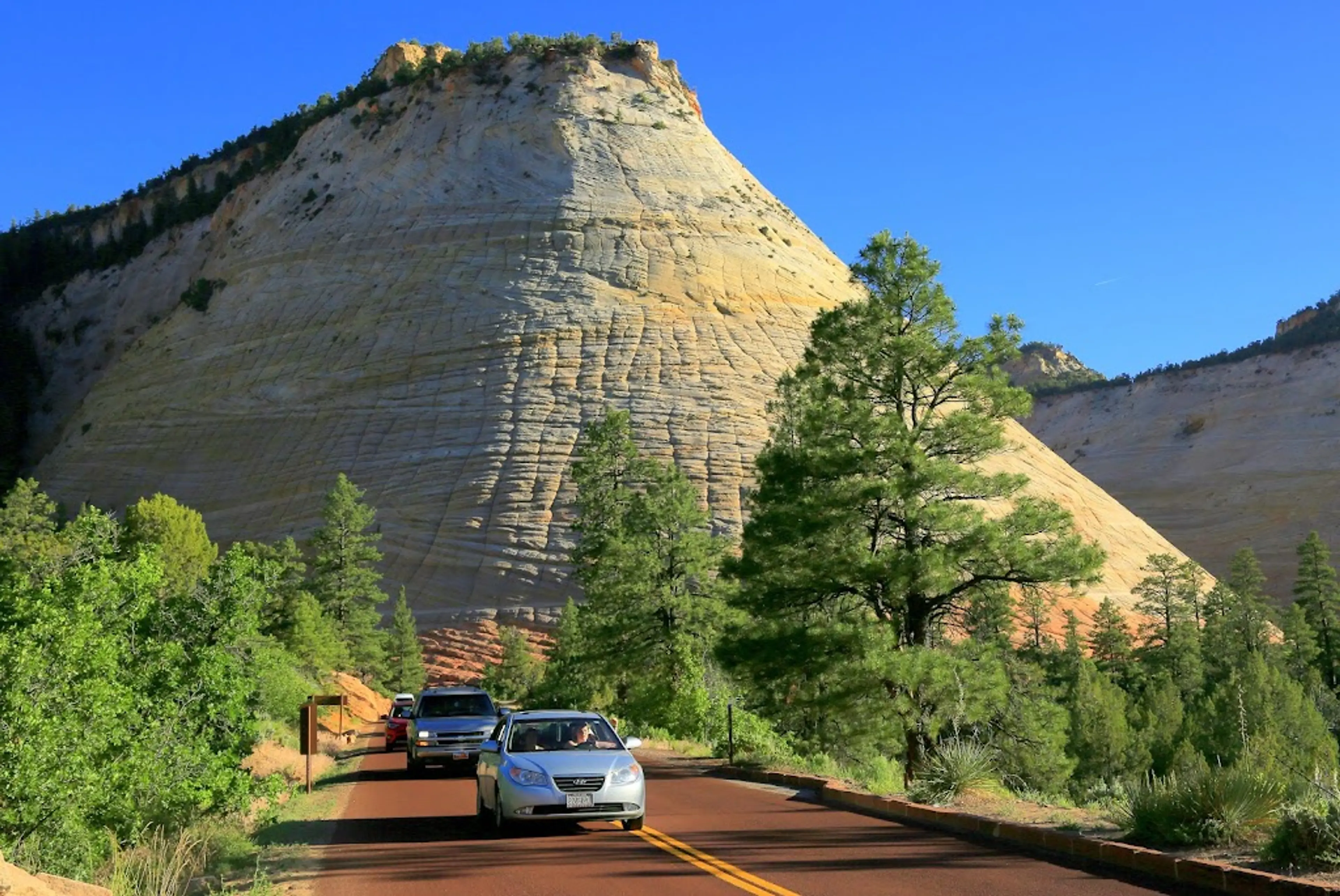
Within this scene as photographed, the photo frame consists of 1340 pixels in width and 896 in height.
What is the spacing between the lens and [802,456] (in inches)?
957

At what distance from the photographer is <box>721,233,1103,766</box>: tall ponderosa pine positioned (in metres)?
22.7

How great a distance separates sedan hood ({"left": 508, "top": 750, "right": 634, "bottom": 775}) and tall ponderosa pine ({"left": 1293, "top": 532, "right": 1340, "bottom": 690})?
65156mm

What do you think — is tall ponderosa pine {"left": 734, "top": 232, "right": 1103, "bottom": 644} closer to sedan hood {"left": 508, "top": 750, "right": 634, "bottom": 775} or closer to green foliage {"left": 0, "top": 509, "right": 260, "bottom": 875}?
sedan hood {"left": 508, "top": 750, "right": 634, "bottom": 775}

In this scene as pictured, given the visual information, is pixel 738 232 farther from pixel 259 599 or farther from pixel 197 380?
pixel 259 599

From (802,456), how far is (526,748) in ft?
39.6

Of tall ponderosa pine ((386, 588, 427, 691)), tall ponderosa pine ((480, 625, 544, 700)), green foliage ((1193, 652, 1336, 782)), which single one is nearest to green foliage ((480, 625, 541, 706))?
tall ponderosa pine ((480, 625, 544, 700))

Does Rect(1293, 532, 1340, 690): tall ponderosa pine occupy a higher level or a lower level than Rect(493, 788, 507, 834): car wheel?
higher

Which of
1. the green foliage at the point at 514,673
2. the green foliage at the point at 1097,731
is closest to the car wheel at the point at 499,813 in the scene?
the green foliage at the point at 514,673

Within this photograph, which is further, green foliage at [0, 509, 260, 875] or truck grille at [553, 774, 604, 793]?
truck grille at [553, 774, 604, 793]

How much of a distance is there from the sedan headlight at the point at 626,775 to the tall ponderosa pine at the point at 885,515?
31.1ft

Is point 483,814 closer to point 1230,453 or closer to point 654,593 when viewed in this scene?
point 654,593

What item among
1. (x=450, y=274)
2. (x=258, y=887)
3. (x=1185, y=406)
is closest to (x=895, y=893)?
(x=258, y=887)

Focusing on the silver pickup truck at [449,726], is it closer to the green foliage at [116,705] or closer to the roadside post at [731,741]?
the roadside post at [731,741]

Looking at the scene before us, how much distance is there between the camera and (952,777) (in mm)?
14695
